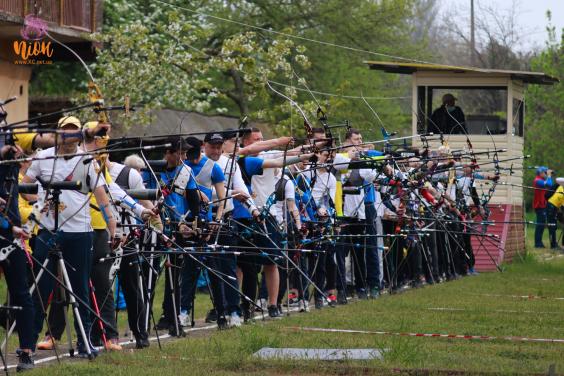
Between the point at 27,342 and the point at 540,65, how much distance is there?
40.7 meters

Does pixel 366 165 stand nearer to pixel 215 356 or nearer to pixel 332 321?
pixel 332 321

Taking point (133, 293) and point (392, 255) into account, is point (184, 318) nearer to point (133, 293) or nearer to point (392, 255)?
point (133, 293)

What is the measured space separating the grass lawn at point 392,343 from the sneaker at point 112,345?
0.38 metres

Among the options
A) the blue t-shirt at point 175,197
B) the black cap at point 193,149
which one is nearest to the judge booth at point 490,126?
the black cap at point 193,149

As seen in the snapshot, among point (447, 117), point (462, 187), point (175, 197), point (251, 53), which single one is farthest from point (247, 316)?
point (251, 53)

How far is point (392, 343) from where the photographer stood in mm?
11820

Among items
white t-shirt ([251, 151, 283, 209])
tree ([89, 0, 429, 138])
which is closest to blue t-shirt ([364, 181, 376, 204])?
tree ([89, 0, 429, 138])

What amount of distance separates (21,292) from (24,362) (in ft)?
1.86

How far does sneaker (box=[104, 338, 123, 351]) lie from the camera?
39.9 ft

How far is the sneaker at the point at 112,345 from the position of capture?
12156 millimetres

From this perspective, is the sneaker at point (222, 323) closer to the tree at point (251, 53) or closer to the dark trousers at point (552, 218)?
the tree at point (251, 53)

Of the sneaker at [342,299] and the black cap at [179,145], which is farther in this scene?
the sneaker at [342,299]

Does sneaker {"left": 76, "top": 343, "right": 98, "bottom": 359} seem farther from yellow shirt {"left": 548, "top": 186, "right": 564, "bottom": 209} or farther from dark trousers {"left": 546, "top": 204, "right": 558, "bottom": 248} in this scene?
dark trousers {"left": 546, "top": 204, "right": 558, "bottom": 248}

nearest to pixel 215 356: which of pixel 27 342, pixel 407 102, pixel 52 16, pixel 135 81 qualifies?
pixel 27 342
